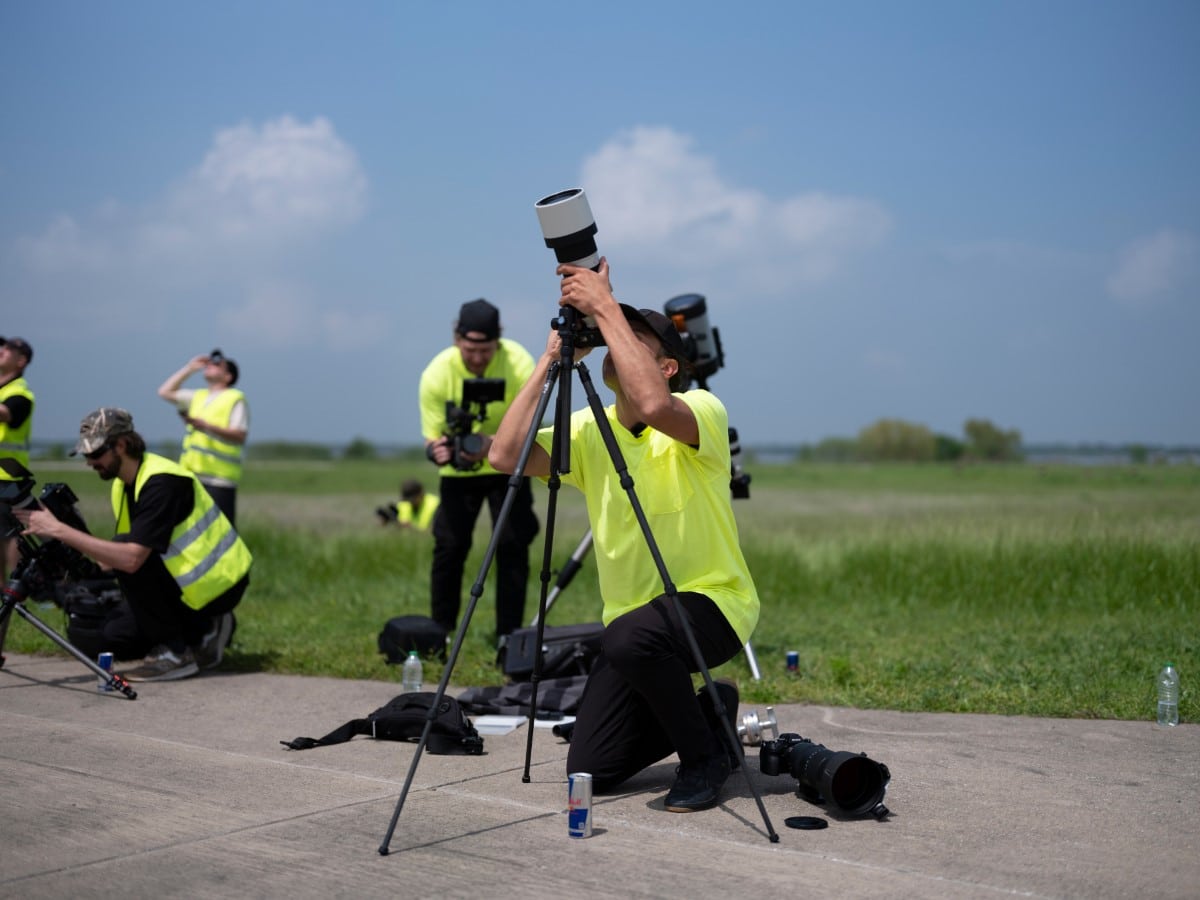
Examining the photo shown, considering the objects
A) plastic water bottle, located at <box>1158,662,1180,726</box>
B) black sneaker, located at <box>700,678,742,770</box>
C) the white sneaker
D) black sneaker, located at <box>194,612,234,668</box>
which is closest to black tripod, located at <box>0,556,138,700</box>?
the white sneaker

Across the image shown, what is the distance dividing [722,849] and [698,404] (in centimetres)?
143

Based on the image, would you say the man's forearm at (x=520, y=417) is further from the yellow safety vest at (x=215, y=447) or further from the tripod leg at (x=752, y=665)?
the yellow safety vest at (x=215, y=447)

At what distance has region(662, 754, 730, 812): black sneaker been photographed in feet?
13.6

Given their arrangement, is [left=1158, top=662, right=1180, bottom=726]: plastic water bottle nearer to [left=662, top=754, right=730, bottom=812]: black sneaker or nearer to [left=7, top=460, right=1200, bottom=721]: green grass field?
[left=7, top=460, right=1200, bottom=721]: green grass field

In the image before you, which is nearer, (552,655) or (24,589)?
(24,589)

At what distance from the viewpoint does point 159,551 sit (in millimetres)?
6500

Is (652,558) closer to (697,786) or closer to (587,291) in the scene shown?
(697,786)

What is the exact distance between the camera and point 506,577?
7.63 meters

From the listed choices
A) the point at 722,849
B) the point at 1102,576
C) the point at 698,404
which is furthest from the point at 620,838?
the point at 1102,576

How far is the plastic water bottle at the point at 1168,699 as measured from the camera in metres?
5.38

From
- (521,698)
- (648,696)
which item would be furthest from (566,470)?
(521,698)

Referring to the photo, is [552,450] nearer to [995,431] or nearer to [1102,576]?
[1102,576]

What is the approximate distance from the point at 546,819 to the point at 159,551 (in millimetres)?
3328

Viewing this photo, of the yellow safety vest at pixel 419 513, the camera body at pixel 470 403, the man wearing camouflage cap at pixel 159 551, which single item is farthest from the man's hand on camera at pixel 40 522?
the yellow safety vest at pixel 419 513
